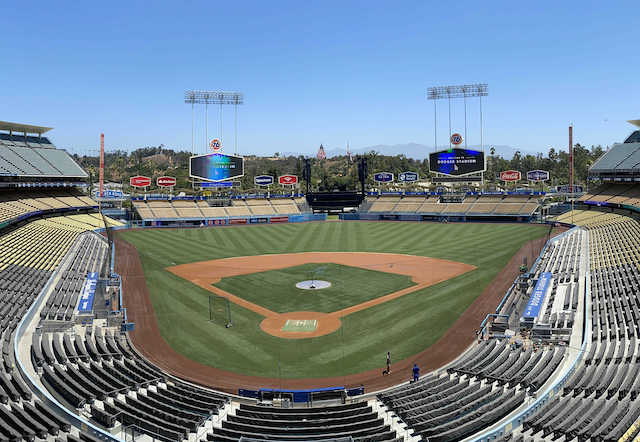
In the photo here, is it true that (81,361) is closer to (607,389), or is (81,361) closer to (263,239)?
(607,389)

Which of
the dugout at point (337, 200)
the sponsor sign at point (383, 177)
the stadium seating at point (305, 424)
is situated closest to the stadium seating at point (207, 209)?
the dugout at point (337, 200)

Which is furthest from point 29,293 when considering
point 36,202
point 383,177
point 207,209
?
point 383,177

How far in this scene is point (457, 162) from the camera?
8231cm

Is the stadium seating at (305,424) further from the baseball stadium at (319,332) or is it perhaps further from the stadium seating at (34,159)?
the stadium seating at (34,159)

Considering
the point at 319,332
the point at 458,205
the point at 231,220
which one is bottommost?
the point at 319,332

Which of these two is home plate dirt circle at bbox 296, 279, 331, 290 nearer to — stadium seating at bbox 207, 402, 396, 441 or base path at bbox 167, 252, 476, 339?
base path at bbox 167, 252, 476, 339

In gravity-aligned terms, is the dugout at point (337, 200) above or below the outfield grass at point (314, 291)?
above

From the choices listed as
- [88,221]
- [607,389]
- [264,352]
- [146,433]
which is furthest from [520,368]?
[88,221]

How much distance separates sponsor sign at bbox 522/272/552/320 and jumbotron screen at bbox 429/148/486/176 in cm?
4812

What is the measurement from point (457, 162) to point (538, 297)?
55.4 m

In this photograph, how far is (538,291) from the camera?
31.1 meters

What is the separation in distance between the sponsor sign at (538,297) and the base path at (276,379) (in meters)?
2.57

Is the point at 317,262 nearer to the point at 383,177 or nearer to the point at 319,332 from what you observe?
the point at 319,332

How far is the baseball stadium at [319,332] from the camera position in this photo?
15641mm
